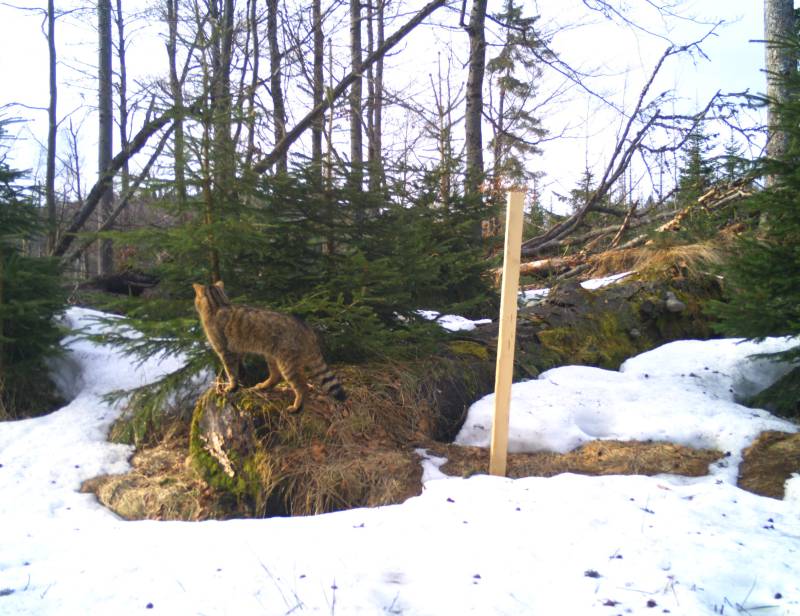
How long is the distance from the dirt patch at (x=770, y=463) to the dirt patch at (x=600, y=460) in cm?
25

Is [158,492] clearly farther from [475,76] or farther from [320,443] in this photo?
[475,76]

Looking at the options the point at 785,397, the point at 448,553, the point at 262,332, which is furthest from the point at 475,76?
the point at 448,553

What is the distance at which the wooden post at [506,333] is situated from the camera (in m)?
4.12

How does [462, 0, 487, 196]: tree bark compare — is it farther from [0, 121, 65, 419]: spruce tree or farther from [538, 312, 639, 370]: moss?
[0, 121, 65, 419]: spruce tree

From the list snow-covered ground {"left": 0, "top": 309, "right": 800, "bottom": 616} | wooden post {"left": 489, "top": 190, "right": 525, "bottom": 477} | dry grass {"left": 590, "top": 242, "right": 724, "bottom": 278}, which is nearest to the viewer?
snow-covered ground {"left": 0, "top": 309, "right": 800, "bottom": 616}

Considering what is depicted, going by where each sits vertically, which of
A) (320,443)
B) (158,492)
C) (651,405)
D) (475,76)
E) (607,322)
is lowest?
(158,492)

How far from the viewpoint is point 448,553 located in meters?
2.90

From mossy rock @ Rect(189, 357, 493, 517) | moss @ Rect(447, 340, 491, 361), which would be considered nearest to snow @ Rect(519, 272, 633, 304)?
A: moss @ Rect(447, 340, 491, 361)

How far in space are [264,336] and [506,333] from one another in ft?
6.25

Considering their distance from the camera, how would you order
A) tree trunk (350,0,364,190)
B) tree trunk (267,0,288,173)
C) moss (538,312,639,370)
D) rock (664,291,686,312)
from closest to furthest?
moss (538,312,639,370), rock (664,291,686,312), tree trunk (350,0,364,190), tree trunk (267,0,288,173)

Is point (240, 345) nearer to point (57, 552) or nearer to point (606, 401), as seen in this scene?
point (57, 552)

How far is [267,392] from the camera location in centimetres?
494

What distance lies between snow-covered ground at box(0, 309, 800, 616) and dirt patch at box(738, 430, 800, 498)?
0.11 meters

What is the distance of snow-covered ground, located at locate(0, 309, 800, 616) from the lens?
2.46m
